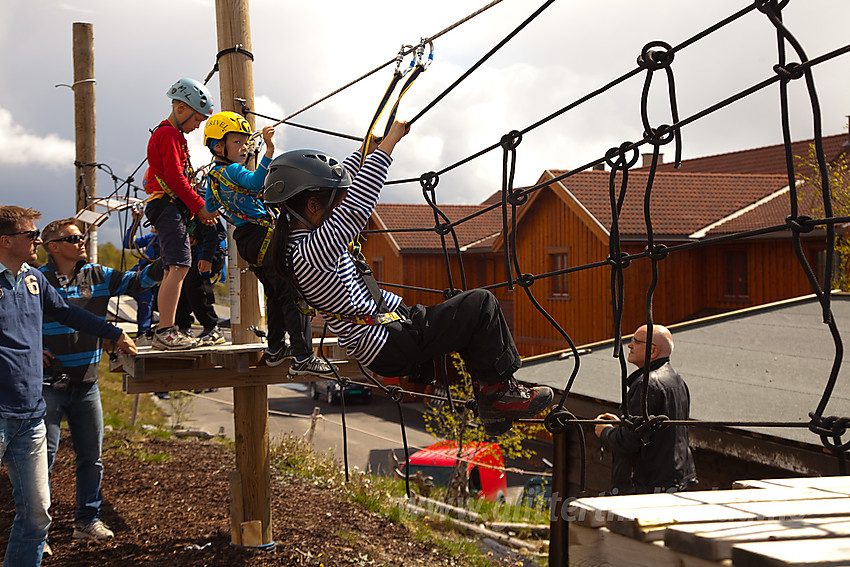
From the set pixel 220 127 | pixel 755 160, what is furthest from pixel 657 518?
pixel 755 160

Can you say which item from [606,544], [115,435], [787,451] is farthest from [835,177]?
[606,544]

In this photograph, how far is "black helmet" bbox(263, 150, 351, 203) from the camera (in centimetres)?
335

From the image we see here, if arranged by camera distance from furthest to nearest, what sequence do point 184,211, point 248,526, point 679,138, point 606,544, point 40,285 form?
point 248,526 < point 184,211 < point 40,285 < point 679,138 < point 606,544

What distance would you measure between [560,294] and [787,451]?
16.4 meters

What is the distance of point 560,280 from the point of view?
2227 cm

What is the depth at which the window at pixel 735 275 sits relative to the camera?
20078 millimetres

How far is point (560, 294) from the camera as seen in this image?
22000mm

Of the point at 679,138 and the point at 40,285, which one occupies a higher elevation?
the point at 679,138

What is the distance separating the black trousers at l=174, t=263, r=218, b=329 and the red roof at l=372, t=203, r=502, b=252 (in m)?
19.7

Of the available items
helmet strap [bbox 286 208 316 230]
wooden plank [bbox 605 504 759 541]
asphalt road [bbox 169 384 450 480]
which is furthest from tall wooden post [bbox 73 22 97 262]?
wooden plank [bbox 605 504 759 541]

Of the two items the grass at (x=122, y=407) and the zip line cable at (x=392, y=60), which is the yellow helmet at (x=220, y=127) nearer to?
the zip line cable at (x=392, y=60)

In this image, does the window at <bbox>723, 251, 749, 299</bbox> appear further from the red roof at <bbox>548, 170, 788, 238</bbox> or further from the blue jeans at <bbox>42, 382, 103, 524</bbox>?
the blue jeans at <bbox>42, 382, 103, 524</bbox>

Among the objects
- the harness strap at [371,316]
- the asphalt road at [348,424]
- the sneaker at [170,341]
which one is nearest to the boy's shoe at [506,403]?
the harness strap at [371,316]

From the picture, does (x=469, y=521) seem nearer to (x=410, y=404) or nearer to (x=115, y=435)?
(x=115, y=435)
